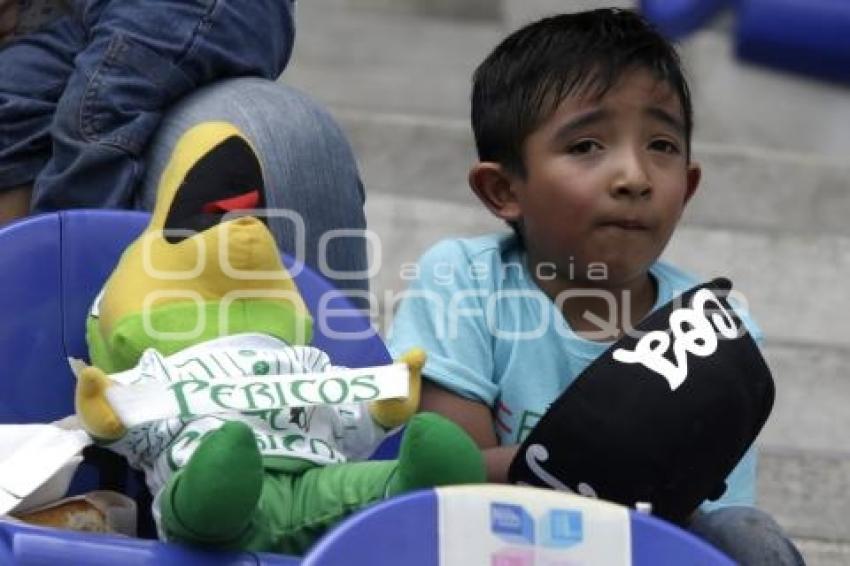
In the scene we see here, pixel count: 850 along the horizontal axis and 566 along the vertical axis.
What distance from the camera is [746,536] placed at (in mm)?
1404

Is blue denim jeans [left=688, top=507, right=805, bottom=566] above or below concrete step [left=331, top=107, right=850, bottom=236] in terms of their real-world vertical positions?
above

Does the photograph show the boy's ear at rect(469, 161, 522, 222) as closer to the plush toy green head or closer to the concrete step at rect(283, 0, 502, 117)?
the plush toy green head

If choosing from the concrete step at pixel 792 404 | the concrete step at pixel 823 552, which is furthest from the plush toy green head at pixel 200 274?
the concrete step at pixel 823 552

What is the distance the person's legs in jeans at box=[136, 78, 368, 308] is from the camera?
179 cm

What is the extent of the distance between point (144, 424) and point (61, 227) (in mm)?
318

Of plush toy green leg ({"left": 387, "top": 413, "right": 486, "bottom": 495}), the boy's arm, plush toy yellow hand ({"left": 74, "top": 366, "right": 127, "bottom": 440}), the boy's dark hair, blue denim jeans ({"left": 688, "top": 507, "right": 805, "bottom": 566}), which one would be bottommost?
the boy's arm

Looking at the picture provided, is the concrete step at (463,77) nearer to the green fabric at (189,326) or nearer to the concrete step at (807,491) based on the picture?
the concrete step at (807,491)

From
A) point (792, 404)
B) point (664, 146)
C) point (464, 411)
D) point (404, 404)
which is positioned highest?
point (664, 146)

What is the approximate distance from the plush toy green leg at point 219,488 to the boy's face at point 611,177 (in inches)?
19.7

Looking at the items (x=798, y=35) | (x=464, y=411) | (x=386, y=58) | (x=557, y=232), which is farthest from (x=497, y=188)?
(x=798, y=35)

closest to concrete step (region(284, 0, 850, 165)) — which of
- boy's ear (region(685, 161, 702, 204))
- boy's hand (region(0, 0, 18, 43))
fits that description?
boy's hand (region(0, 0, 18, 43))

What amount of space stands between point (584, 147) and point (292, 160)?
0.35 m

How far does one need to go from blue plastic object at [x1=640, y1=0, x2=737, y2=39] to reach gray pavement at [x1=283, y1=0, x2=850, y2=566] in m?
0.04

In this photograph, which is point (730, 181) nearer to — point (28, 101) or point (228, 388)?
point (28, 101)
